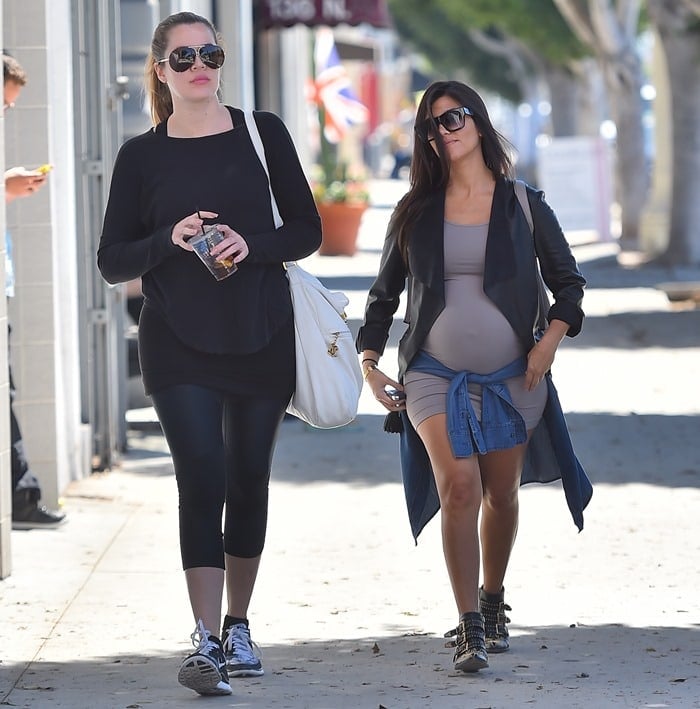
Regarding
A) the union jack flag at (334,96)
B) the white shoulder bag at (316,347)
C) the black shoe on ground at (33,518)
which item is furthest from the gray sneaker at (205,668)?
the union jack flag at (334,96)

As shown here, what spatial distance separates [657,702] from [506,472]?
87 cm

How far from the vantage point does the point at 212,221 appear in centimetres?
473

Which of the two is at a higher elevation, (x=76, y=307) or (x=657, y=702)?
(x=76, y=307)

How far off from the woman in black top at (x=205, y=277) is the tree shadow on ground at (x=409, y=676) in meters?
0.30

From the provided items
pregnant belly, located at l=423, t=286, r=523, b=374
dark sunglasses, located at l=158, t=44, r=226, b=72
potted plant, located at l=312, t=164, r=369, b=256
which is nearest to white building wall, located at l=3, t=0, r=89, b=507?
dark sunglasses, located at l=158, t=44, r=226, b=72

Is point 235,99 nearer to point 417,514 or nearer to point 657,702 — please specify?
point 417,514

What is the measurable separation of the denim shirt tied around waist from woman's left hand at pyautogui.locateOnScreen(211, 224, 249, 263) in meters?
0.71

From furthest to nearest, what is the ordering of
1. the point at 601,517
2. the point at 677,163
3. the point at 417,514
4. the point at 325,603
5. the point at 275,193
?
the point at 677,163 < the point at 601,517 < the point at 325,603 < the point at 417,514 < the point at 275,193

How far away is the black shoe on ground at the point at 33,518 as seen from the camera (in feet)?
24.4

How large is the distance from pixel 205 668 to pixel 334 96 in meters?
23.3

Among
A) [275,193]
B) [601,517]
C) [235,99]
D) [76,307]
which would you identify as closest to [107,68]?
[76,307]

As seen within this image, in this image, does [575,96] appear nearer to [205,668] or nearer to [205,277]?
[205,277]

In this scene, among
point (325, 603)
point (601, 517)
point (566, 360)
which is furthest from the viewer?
point (566, 360)

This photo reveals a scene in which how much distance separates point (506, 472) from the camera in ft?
16.8
